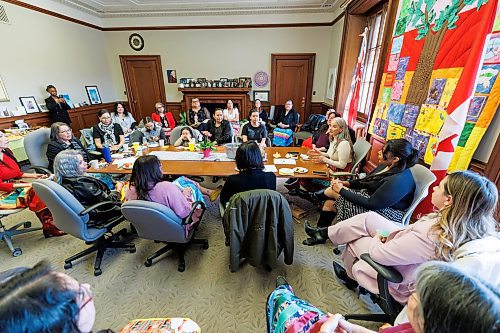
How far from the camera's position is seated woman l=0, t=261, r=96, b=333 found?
1.57 feet

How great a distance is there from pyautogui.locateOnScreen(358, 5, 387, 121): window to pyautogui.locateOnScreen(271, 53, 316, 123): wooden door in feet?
6.38

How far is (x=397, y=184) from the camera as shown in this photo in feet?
5.24

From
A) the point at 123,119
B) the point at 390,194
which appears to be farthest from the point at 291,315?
the point at 123,119

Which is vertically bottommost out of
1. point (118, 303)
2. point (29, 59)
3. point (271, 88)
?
point (118, 303)

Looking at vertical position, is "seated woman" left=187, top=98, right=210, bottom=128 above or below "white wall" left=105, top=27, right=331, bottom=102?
below

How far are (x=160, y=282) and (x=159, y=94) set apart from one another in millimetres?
5710

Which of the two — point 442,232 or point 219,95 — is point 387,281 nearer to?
point 442,232

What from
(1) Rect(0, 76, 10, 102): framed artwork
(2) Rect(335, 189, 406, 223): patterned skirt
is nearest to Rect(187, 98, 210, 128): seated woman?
(1) Rect(0, 76, 10, 102): framed artwork

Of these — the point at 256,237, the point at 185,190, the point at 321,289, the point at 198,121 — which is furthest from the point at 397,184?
the point at 198,121

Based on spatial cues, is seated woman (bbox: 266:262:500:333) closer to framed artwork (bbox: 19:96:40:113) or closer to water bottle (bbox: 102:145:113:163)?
water bottle (bbox: 102:145:113:163)

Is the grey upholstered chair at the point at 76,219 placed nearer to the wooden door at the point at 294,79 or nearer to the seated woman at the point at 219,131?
the seated woman at the point at 219,131

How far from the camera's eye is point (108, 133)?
339 centimetres

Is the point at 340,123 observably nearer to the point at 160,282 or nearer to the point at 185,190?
the point at 185,190

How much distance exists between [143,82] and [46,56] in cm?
212
